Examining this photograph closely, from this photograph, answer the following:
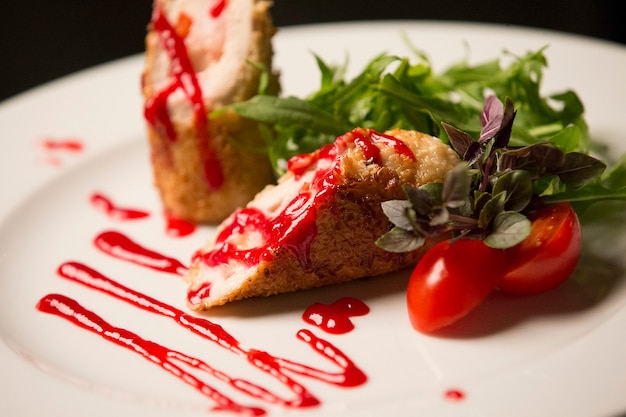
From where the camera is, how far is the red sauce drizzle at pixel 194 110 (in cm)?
331

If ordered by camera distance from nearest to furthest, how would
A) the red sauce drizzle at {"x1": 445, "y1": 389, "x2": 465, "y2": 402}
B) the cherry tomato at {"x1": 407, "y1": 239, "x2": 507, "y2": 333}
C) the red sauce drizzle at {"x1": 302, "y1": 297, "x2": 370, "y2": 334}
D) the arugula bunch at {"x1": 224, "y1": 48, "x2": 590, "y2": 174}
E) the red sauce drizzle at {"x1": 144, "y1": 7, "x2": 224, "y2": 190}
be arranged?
the red sauce drizzle at {"x1": 445, "y1": 389, "x2": 465, "y2": 402} → the cherry tomato at {"x1": 407, "y1": 239, "x2": 507, "y2": 333} → the red sauce drizzle at {"x1": 302, "y1": 297, "x2": 370, "y2": 334} → the arugula bunch at {"x1": 224, "y1": 48, "x2": 590, "y2": 174} → the red sauce drizzle at {"x1": 144, "y1": 7, "x2": 224, "y2": 190}

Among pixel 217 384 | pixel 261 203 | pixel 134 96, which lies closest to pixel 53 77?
pixel 134 96

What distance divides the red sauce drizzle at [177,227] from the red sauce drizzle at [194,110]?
20 cm

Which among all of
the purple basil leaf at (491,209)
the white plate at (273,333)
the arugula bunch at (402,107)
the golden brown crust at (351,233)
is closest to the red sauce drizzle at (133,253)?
the white plate at (273,333)

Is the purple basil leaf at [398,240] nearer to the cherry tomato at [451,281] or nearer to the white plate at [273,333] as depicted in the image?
the cherry tomato at [451,281]

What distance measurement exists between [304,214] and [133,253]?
0.94m

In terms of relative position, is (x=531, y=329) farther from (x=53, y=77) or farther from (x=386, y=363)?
(x=53, y=77)

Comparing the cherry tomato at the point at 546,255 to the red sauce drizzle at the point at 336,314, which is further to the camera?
the red sauce drizzle at the point at 336,314

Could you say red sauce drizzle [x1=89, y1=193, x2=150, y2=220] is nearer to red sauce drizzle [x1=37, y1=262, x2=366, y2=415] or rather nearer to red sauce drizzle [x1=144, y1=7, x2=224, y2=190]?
red sauce drizzle [x1=144, y1=7, x2=224, y2=190]

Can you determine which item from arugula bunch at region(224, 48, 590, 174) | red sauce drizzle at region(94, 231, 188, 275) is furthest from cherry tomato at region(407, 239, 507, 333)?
red sauce drizzle at region(94, 231, 188, 275)

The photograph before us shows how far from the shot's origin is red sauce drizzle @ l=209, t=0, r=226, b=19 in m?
3.51

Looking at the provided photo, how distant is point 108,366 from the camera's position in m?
2.48

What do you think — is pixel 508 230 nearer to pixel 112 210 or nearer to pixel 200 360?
pixel 200 360

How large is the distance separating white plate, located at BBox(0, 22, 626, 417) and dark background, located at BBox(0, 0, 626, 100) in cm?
215
